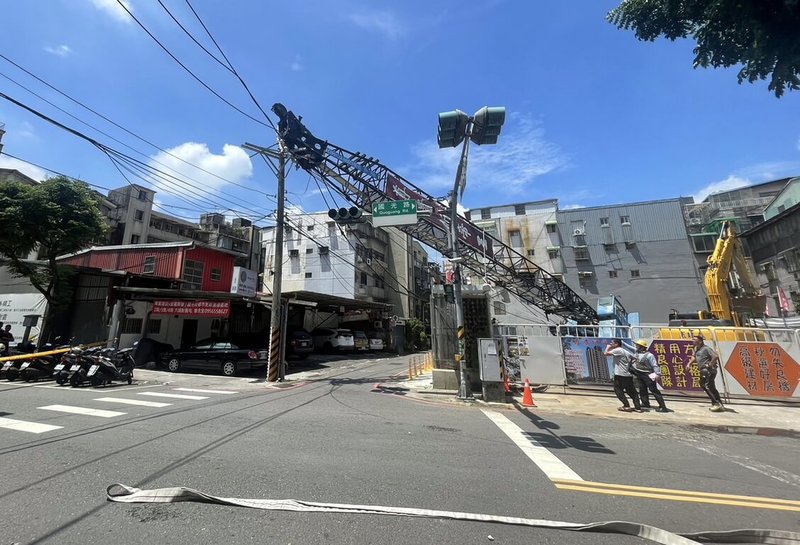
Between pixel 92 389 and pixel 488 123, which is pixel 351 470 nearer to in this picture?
pixel 488 123

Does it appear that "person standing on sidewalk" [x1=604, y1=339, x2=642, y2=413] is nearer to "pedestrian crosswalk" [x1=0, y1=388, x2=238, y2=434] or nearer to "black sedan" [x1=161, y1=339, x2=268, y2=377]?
"pedestrian crosswalk" [x1=0, y1=388, x2=238, y2=434]

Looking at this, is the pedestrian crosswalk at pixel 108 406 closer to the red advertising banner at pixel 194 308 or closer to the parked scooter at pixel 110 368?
the parked scooter at pixel 110 368

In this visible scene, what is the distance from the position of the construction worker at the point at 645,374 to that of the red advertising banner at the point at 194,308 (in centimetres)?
A: 1583

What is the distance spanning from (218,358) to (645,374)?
15224mm

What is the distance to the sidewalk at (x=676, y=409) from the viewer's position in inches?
323

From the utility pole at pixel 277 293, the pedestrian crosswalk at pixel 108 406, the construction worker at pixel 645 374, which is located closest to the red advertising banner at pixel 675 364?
the construction worker at pixel 645 374

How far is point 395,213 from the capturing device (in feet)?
37.1

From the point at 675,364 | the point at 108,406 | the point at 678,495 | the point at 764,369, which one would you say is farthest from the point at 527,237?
the point at 108,406

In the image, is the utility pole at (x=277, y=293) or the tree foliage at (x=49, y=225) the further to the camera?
the tree foliage at (x=49, y=225)

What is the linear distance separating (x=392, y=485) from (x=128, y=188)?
46.8 m

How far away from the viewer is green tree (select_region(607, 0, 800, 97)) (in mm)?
4460

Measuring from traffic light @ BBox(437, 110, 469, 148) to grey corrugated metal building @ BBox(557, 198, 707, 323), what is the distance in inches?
1102

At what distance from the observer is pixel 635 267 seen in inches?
1283

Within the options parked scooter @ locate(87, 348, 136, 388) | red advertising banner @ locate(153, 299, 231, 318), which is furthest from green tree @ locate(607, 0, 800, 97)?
red advertising banner @ locate(153, 299, 231, 318)
